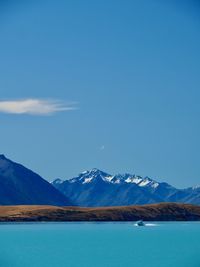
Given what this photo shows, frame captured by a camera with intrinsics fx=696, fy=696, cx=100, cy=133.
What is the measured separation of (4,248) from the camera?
322 feet

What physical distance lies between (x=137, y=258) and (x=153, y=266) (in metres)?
11.3

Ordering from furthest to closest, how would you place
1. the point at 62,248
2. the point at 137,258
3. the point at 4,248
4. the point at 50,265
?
the point at 62,248 < the point at 4,248 < the point at 137,258 < the point at 50,265

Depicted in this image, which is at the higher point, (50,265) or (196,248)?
(196,248)

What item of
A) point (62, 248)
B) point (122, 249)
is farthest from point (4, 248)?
point (122, 249)

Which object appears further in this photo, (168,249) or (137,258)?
(168,249)

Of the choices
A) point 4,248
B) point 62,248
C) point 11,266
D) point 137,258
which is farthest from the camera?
point 62,248

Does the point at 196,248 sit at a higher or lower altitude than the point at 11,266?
higher

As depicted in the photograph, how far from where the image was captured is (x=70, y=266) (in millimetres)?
73438

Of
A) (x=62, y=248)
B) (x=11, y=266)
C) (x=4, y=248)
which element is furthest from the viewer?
(x=62, y=248)

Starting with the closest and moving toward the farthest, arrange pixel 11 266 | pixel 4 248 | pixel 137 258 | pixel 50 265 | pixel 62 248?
pixel 11 266 < pixel 50 265 < pixel 137 258 < pixel 4 248 < pixel 62 248

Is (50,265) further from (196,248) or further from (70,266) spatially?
(196,248)

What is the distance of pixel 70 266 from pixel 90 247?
33.8 meters

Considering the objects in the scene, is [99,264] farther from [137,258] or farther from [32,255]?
[32,255]

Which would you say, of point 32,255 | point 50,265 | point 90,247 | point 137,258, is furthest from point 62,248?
point 50,265
